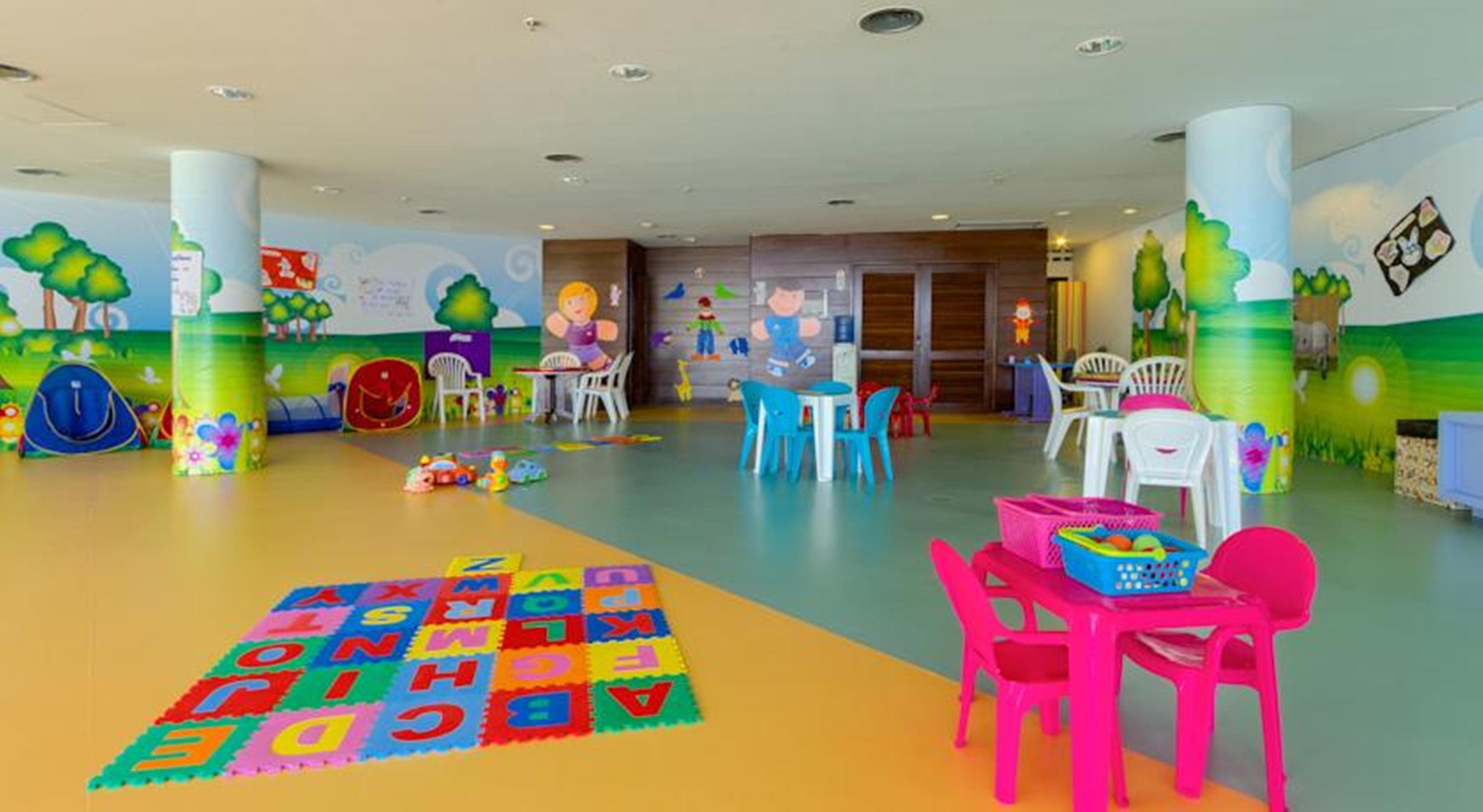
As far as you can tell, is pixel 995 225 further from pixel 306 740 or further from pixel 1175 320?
pixel 306 740

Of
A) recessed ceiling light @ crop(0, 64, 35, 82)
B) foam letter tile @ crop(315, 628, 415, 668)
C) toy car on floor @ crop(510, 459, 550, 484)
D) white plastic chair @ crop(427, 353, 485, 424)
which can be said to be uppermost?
recessed ceiling light @ crop(0, 64, 35, 82)

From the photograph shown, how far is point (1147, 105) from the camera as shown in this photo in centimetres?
550

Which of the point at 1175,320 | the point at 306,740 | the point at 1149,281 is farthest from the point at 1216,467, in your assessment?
the point at 1149,281

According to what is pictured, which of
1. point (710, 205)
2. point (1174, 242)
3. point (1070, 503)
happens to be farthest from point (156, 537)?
point (1174, 242)

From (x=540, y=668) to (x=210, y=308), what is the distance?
5823mm

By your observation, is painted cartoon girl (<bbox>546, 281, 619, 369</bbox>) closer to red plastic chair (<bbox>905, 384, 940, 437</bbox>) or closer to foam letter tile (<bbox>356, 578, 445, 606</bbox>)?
red plastic chair (<bbox>905, 384, 940, 437</bbox>)

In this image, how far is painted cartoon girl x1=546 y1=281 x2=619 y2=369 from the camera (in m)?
12.4

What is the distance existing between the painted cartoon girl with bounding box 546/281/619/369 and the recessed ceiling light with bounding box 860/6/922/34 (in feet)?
28.4

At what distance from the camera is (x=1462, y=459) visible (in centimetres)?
474

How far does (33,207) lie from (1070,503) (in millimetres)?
10972

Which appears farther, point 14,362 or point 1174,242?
point 1174,242

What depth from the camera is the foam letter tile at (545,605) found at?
10.2 ft

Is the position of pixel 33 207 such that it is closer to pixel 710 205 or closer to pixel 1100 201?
pixel 710 205

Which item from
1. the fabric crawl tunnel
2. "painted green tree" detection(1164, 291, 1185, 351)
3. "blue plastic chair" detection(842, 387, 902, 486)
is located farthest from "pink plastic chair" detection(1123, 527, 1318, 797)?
the fabric crawl tunnel
